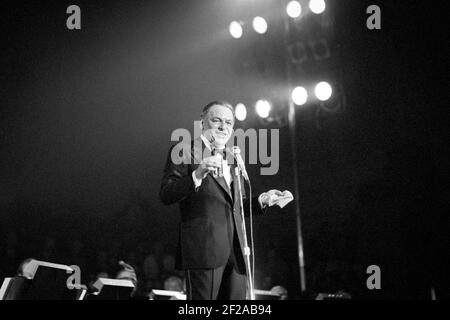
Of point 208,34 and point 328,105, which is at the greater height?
point 208,34

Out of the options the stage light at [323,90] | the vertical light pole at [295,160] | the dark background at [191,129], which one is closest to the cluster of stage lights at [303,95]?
the stage light at [323,90]

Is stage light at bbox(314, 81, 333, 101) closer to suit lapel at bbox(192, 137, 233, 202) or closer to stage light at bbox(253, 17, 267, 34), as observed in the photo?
stage light at bbox(253, 17, 267, 34)

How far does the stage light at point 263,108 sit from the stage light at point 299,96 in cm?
32

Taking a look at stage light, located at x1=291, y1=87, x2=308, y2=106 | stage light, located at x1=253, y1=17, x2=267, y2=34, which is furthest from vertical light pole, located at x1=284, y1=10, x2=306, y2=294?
stage light, located at x1=253, y1=17, x2=267, y2=34

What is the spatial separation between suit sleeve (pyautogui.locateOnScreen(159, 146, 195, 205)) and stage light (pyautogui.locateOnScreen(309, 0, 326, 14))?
337 cm

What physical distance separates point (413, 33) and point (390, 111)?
0.77 meters

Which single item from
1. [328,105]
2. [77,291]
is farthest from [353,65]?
[77,291]

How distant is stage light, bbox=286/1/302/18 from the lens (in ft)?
17.9

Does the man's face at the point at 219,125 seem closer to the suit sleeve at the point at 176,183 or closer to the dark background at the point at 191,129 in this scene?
the suit sleeve at the point at 176,183

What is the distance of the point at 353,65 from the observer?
18.9 ft

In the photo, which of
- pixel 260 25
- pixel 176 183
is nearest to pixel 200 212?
pixel 176 183

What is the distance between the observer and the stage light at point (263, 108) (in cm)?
576

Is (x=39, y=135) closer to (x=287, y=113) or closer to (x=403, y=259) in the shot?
(x=287, y=113)

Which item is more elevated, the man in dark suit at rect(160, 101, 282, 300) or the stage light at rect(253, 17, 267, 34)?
the stage light at rect(253, 17, 267, 34)
